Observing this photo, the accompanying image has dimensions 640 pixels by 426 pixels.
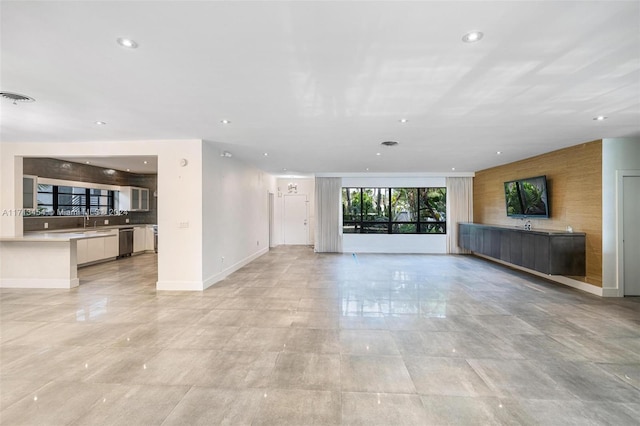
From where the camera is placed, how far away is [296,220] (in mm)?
11914

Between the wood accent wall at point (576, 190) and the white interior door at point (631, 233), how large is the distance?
1.28ft

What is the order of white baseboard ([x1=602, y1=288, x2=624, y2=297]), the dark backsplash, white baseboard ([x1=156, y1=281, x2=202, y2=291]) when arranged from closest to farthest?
white baseboard ([x1=602, y1=288, x2=624, y2=297]) → white baseboard ([x1=156, y1=281, x2=202, y2=291]) → the dark backsplash

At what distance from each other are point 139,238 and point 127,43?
836 centimetres

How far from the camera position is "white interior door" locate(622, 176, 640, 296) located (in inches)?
197

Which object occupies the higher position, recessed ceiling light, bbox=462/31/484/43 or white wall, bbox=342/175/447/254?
recessed ceiling light, bbox=462/31/484/43

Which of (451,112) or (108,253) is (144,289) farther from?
(451,112)

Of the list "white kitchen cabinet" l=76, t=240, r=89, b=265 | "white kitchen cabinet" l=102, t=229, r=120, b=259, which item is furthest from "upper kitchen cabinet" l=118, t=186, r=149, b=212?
"white kitchen cabinet" l=76, t=240, r=89, b=265

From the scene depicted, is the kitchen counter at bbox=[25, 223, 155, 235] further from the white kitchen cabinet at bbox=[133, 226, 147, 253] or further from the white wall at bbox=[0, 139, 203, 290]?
the white wall at bbox=[0, 139, 203, 290]

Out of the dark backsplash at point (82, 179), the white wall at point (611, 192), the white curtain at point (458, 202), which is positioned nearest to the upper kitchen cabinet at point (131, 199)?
the dark backsplash at point (82, 179)

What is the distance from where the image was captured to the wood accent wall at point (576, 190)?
5.12m

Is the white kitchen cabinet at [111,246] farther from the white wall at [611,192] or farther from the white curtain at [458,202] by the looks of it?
the white wall at [611,192]

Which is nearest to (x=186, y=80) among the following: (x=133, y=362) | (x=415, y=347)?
(x=133, y=362)

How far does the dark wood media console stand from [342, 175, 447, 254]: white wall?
2.47 m

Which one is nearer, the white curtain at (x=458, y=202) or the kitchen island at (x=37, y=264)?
the kitchen island at (x=37, y=264)
